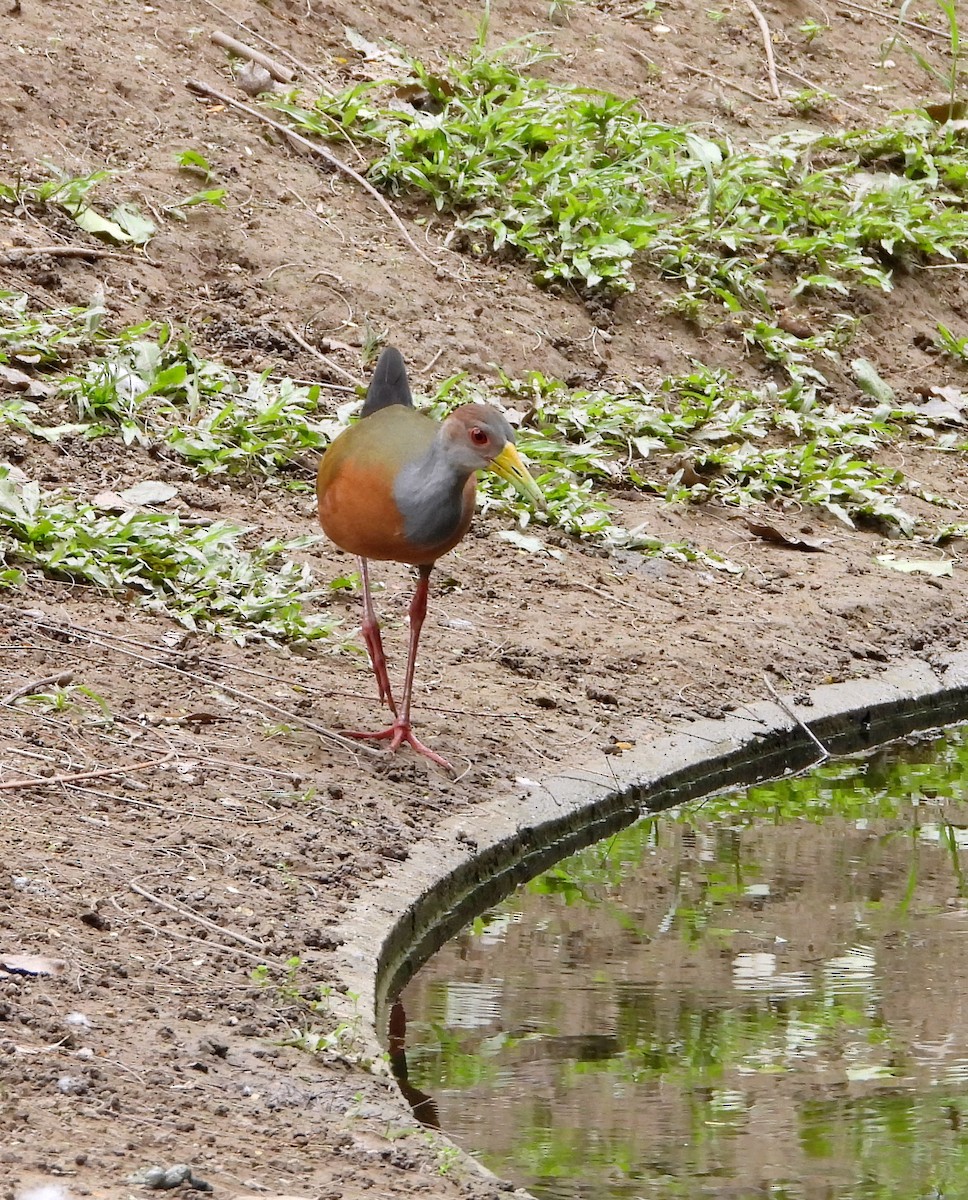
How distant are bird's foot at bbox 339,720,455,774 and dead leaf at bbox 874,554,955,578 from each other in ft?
9.42

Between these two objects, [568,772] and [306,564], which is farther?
[306,564]

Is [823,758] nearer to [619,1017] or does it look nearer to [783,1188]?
[619,1017]

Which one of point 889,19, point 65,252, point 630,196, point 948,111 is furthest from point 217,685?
point 889,19

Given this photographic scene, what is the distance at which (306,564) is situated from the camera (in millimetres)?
6410

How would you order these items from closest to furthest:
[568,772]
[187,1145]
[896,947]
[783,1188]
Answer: [187,1145], [783,1188], [896,947], [568,772]

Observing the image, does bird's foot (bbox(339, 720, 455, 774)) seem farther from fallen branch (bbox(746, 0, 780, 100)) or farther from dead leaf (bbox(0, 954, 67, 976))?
fallen branch (bbox(746, 0, 780, 100))

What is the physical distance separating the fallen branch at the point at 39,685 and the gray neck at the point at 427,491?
3.50 ft

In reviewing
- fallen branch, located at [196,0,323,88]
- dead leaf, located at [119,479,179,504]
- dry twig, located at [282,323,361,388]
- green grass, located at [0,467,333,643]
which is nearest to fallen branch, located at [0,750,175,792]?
green grass, located at [0,467,333,643]

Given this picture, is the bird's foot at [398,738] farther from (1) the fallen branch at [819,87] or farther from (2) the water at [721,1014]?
(1) the fallen branch at [819,87]

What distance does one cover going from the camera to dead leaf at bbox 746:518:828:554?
7.55 m

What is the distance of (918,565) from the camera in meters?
7.45

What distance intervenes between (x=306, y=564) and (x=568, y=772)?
1.47 m

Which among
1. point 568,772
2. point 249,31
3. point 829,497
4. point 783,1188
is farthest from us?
point 249,31

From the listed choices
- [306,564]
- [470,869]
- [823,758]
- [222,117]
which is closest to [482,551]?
[306,564]
